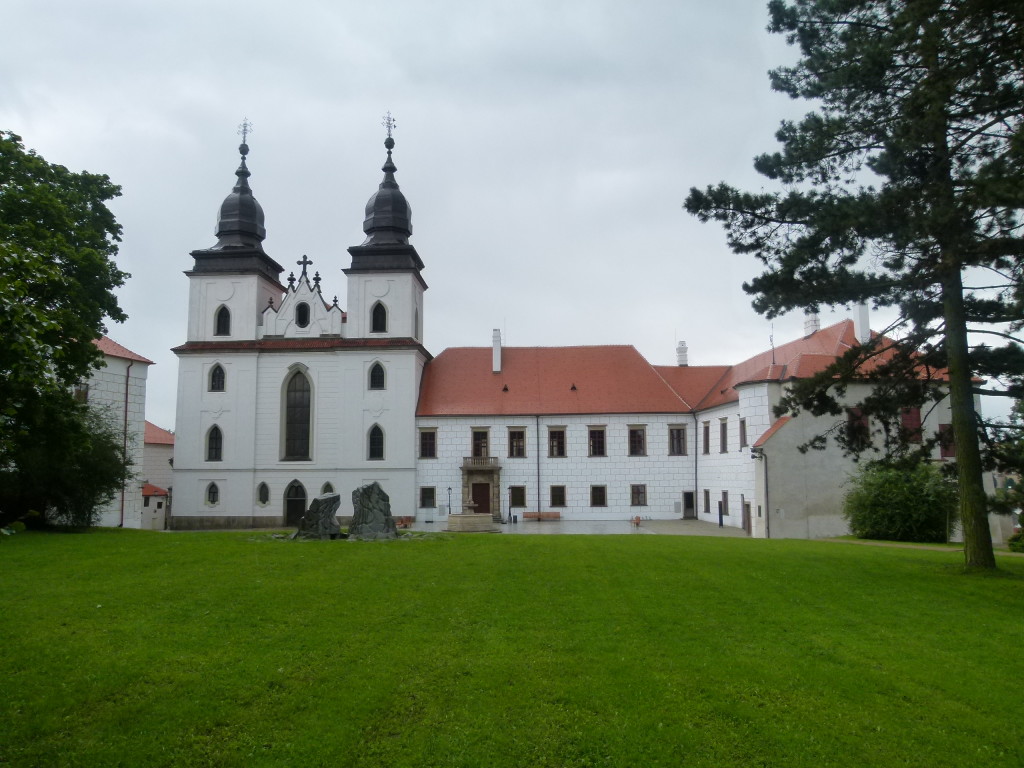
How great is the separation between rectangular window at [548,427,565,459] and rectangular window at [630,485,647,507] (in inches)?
155

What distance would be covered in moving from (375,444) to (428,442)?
268 centimetres

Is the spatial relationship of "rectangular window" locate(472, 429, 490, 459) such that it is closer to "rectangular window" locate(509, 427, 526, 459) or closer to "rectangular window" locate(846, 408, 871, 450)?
"rectangular window" locate(509, 427, 526, 459)

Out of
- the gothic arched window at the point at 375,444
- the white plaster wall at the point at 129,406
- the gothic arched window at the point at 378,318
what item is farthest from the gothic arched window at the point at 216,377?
the gothic arched window at the point at 375,444

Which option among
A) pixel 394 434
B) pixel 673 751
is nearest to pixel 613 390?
pixel 394 434

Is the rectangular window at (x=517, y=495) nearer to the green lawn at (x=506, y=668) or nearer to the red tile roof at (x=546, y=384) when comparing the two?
the red tile roof at (x=546, y=384)

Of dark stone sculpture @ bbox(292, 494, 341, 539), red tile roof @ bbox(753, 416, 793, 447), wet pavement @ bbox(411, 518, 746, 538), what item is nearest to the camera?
dark stone sculpture @ bbox(292, 494, 341, 539)

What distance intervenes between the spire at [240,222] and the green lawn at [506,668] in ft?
98.9

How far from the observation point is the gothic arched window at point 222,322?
40.5 meters

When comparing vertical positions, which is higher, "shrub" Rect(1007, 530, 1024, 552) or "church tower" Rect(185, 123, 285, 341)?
"church tower" Rect(185, 123, 285, 341)

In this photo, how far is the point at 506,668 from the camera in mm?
7926

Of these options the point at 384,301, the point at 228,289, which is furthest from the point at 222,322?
the point at 384,301

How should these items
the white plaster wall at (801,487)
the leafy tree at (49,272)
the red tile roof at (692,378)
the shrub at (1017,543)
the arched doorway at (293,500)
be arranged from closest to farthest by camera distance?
the leafy tree at (49,272) < the shrub at (1017,543) < the white plaster wall at (801,487) < the arched doorway at (293,500) < the red tile roof at (692,378)

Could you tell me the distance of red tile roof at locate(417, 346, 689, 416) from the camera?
3975 centimetres

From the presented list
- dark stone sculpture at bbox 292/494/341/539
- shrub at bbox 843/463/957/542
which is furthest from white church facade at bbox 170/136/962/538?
dark stone sculpture at bbox 292/494/341/539
